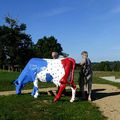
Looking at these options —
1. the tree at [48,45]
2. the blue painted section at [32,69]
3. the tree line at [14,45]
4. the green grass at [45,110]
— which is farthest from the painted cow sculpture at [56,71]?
the tree at [48,45]

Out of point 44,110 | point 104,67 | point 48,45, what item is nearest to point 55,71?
point 44,110

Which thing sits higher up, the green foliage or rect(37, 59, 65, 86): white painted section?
the green foliage

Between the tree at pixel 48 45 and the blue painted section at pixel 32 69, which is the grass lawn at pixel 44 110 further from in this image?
the tree at pixel 48 45

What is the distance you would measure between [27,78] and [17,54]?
50801mm

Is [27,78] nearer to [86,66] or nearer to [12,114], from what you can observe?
[86,66]

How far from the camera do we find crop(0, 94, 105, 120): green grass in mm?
10281

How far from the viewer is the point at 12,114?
34.9 feet

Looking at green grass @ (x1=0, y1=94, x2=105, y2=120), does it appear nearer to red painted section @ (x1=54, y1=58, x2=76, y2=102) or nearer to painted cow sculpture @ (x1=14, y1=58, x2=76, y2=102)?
red painted section @ (x1=54, y1=58, x2=76, y2=102)

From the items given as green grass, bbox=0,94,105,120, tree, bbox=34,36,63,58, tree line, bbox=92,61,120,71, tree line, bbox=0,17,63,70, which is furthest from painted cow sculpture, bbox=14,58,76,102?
tree, bbox=34,36,63,58

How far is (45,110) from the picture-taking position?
1144 centimetres

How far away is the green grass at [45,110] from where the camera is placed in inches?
405

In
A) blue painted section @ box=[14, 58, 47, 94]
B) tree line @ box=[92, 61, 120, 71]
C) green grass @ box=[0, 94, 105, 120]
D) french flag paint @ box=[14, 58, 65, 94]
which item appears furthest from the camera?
tree line @ box=[92, 61, 120, 71]

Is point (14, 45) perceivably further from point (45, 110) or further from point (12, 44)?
point (45, 110)

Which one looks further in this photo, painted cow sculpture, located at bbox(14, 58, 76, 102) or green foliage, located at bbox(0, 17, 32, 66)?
green foliage, located at bbox(0, 17, 32, 66)
